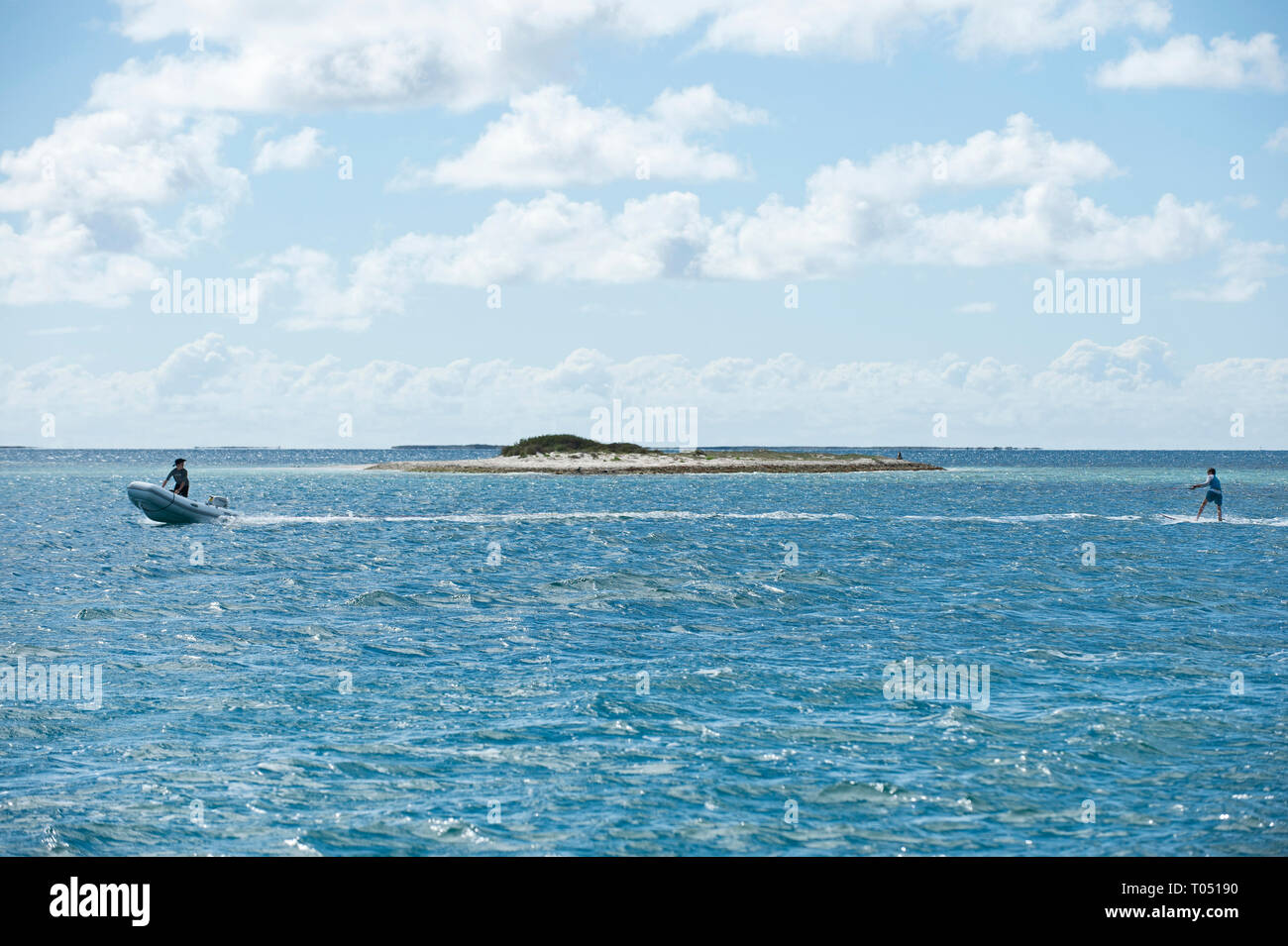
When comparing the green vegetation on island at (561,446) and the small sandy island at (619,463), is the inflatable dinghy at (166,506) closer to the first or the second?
the small sandy island at (619,463)

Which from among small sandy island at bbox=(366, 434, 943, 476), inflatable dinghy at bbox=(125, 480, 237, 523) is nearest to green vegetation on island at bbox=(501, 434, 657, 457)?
small sandy island at bbox=(366, 434, 943, 476)

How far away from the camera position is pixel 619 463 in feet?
462

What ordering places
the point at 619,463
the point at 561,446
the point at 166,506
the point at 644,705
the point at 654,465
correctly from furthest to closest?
the point at 561,446 → the point at 619,463 → the point at 654,465 → the point at 166,506 → the point at 644,705

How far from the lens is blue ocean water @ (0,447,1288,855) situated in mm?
11602

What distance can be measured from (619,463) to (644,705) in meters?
124

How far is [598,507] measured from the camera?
72.2m

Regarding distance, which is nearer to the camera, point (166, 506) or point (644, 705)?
point (644, 705)

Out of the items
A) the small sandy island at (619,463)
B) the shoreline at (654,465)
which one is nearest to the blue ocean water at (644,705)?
the shoreline at (654,465)

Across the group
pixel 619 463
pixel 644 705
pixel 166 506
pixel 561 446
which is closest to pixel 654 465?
pixel 619 463

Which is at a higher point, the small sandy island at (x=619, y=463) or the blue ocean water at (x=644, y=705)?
the small sandy island at (x=619, y=463)

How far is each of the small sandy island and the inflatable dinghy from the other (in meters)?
77.5

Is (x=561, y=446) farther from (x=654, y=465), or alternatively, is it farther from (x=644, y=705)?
(x=644, y=705)

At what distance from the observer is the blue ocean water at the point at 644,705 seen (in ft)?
38.1
